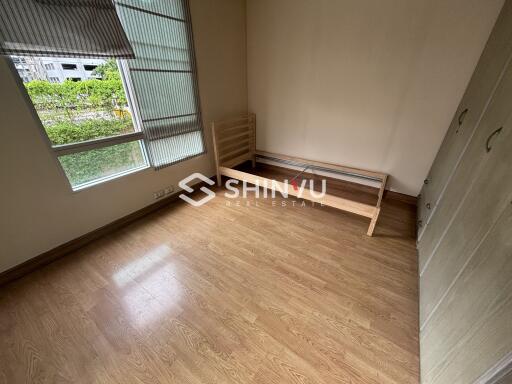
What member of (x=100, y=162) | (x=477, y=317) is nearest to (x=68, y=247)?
(x=100, y=162)

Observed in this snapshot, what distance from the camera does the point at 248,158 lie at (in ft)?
12.0

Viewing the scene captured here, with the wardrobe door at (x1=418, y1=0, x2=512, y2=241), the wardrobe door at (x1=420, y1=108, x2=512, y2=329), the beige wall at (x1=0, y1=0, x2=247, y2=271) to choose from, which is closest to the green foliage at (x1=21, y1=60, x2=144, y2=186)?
the beige wall at (x1=0, y1=0, x2=247, y2=271)

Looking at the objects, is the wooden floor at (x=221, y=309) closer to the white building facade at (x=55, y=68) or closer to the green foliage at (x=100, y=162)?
the green foliage at (x=100, y=162)

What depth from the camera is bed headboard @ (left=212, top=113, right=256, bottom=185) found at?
2.96 metres

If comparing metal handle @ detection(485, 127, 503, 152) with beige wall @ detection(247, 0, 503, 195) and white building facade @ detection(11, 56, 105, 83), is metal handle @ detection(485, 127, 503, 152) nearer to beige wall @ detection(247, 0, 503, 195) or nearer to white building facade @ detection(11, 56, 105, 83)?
beige wall @ detection(247, 0, 503, 195)

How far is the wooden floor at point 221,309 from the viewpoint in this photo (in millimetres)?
1214

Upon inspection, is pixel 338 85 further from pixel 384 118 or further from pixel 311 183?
pixel 311 183

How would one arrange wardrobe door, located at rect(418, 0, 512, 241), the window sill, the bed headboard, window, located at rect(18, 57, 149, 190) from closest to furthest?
wardrobe door, located at rect(418, 0, 512, 241) < window, located at rect(18, 57, 149, 190) < the window sill < the bed headboard

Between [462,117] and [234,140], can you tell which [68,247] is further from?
[462,117]

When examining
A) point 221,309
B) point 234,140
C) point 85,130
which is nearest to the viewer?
point 221,309

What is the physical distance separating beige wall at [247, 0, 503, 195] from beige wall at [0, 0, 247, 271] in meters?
0.55

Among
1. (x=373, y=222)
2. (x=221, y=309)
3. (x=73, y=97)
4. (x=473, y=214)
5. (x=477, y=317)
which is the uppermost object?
(x=73, y=97)

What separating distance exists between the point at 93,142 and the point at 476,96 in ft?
10.3

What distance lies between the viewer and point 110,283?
171cm
